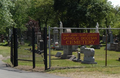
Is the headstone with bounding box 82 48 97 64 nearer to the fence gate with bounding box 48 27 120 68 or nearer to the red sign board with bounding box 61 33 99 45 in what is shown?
the fence gate with bounding box 48 27 120 68

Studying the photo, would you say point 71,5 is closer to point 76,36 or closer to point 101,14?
point 101,14

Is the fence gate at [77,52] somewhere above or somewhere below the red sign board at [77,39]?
below

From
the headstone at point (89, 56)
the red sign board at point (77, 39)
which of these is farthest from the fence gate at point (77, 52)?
the headstone at point (89, 56)

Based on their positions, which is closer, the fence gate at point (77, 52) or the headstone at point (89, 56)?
the fence gate at point (77, 52)

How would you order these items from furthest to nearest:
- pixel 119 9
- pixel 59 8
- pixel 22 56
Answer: pixel 119 9 < pixel 59 8 < pixel 22 56

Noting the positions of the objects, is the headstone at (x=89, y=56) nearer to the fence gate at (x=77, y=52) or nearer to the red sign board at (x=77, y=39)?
the fence gate at (x=77, y=52)

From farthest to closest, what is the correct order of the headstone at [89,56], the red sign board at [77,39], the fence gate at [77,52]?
the headstone at [89,56] → the fence gate at [77,52] → the red sign board at [77,39]

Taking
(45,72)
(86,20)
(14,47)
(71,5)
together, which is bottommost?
(45,72)

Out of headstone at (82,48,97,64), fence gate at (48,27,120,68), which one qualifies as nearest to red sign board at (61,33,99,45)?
fence gate at (48,27,120,68)

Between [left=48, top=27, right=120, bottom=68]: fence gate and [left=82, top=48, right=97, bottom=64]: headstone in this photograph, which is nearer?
[left=48, top=27, right=120, bottom=68]: fence gate

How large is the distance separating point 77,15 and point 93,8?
11.0 feet

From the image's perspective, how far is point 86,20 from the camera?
3956 cm

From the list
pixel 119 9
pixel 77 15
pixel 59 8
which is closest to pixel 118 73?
pixel 77 15

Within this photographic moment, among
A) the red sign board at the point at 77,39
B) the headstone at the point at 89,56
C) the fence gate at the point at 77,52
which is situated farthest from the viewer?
the headstone at the point at 89,56
